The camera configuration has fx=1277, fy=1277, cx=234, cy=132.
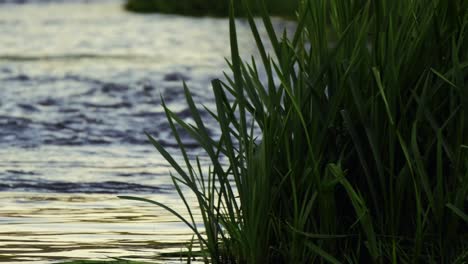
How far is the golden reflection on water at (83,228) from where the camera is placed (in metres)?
5.84

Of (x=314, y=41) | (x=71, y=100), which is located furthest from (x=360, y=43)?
(x=71, y=100)

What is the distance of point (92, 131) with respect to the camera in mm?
12352

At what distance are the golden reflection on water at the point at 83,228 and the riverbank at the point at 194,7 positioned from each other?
24033mm

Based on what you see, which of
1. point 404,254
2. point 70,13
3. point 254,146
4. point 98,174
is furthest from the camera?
point 70,13

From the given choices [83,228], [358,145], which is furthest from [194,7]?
[358,145]

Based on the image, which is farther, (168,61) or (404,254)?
(168,61)

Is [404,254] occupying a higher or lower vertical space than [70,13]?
higher

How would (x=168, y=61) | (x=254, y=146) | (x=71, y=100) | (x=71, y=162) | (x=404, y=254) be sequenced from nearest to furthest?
(x=404, y=254) → (x=254, y=146) → (x=71, y=162) → (x=71, y=100) → (x=168, y=61)

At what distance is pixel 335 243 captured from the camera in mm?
4887

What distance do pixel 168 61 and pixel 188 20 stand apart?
12312 millimetres

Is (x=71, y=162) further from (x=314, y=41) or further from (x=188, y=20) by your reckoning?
(x=188, y=20)

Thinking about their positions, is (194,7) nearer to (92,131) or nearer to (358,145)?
(92,131)

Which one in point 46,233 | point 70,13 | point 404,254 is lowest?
point 70,13

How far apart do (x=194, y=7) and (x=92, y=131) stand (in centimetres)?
2350
